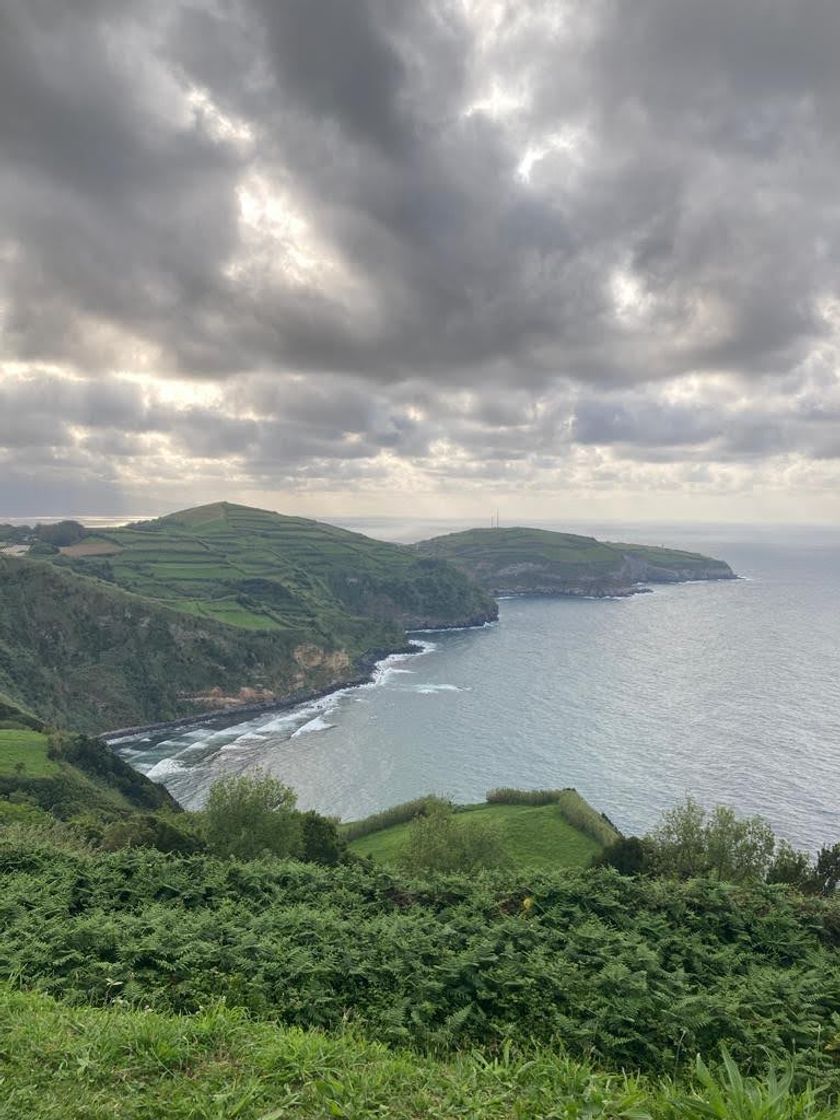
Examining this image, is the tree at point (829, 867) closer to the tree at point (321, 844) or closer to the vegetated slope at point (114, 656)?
the tree at point (321, 844)

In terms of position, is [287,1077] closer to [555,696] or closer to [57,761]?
[57,761]

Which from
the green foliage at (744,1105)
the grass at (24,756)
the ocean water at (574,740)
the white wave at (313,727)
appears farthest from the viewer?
the white wave at (313,727)

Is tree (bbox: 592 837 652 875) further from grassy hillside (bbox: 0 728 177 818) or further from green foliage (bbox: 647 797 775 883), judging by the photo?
grassy hillside (bbox: 0 728 177 818)

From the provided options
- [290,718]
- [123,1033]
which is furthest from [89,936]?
[290,718]

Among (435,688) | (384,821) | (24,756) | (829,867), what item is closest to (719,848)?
(829,867)

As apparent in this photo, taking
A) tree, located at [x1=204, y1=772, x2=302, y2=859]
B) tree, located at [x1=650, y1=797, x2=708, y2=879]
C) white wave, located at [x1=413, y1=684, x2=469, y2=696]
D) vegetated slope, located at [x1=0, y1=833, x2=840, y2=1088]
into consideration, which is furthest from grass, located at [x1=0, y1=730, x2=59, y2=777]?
white wave, located at [x1=413, y1=684, x2=469, y2=696]

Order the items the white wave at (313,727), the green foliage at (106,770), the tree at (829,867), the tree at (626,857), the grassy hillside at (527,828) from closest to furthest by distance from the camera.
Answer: the tree at (626,857)
the tree at (829,867)
the grassy hillside at (527,828)
the green foliage at (106,770)
the white wave at (313,727)

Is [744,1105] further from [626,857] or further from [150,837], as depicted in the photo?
[150,837]

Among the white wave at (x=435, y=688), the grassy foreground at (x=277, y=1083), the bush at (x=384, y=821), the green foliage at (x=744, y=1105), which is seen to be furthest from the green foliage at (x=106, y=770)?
the green foliage at (x=744, y=1105)
